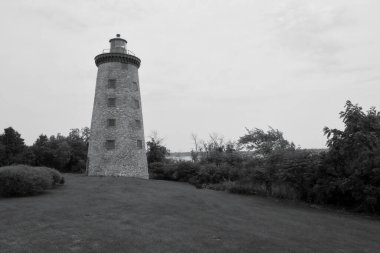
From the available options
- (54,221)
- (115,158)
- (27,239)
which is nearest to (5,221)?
(54,221)

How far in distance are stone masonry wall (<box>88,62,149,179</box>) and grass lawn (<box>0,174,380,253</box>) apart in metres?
14.3

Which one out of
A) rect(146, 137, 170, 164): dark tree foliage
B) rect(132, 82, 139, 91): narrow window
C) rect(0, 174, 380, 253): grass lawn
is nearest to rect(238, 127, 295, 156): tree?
rect(146, 137, 170, 164): dark tree foliage

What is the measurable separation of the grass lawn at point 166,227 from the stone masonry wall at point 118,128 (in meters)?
14.3

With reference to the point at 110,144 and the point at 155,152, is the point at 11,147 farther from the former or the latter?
the point at 155,152

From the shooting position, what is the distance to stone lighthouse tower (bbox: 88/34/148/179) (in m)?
32.7

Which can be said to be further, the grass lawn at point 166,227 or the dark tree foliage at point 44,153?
the dark tree foliage at point 44,153

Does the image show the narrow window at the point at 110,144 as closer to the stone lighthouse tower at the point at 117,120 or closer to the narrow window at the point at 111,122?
the stone lighthouse tower at the point at 117,120

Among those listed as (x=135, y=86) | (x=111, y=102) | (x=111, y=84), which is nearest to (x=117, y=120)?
(x=111, y=102)

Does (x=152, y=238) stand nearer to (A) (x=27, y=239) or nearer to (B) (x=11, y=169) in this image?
(A) (x=27, y=239)

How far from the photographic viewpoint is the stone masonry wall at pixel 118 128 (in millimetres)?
32625

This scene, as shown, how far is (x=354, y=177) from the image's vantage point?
716 inches

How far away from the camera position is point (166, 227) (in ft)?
38.6

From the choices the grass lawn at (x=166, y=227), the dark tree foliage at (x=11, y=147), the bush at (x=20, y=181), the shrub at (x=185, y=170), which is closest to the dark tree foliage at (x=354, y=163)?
the grass lawn at (x=166, y=227)

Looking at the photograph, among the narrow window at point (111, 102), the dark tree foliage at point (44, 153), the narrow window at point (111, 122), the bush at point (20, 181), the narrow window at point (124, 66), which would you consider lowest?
the bush at point (20, 181)
